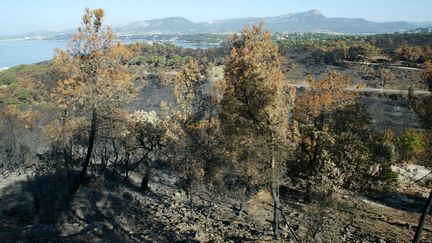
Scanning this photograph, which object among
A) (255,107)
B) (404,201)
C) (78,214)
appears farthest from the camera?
(404,201)

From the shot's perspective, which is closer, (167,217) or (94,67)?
(94,67)

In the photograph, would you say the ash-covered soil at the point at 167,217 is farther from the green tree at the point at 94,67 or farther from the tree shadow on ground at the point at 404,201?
the green tree at the point at 94,67

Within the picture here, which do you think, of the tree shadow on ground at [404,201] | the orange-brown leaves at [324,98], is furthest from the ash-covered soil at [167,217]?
the orange-brown leaves at [324,98]

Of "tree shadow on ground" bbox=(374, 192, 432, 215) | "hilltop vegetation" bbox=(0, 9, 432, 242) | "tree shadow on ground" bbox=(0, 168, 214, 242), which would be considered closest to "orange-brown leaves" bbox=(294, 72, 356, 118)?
"hilltop vegetation" bbox=(0, 9, 432, 242)

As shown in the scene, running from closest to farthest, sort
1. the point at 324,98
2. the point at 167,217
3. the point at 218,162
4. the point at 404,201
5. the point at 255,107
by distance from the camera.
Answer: the point at 255,107 → the point at 218,162 → the point at 167,217 → the point at 324,98 → the point at 404,201

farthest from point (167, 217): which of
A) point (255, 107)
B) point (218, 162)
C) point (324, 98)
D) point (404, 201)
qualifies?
point (404, 201)

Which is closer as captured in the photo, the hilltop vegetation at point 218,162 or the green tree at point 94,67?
the hilltop vegetation at point 218,162

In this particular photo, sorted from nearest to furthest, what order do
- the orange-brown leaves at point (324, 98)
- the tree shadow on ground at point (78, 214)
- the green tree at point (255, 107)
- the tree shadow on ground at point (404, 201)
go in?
the green tree at point (255, 107)
the tree shadow on ground at point (78, 214)
the orange-brown leaves at point (324, 98)
the tree shadow on ground at point (404, 201)

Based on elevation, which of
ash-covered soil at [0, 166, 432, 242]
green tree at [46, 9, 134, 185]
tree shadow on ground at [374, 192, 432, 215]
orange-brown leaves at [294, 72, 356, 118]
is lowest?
tree shadow on ground at [374, 192, 432, 215]

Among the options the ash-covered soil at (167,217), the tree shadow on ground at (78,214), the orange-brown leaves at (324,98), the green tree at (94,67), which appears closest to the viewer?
the tree shadow on ground at (78,214)

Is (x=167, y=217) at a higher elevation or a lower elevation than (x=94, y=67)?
lower

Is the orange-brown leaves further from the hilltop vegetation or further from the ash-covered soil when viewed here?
the ash-covered soil

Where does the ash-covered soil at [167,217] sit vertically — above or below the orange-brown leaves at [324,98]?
below

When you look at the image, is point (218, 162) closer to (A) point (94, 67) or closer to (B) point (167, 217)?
(B) point (167, 217)
